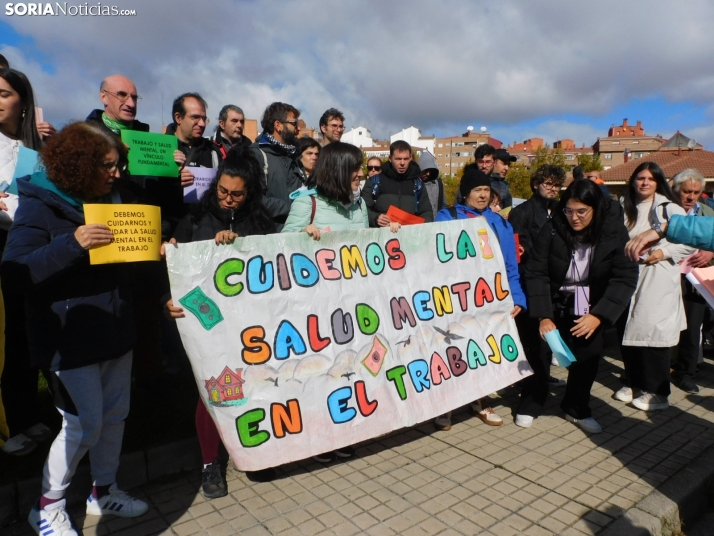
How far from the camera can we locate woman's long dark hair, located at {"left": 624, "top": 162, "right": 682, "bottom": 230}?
4625mm

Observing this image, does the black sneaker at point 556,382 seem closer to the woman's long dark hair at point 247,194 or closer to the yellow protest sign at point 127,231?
the woman's long dark hair at point 247,194

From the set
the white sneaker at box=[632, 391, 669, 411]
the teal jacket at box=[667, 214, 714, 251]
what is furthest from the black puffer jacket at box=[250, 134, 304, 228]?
the white sneaker at box=[632, 391, 669, 411]

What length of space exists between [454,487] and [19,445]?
2.69 meters

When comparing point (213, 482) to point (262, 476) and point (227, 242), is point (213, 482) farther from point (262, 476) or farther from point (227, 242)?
point (227, 242)

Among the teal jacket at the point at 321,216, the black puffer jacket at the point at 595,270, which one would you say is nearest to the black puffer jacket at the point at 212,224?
the teal jacket at the point at 321,216

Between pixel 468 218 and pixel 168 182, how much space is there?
233 cm

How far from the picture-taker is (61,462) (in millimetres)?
2578

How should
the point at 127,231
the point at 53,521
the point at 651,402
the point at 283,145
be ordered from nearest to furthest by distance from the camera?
the point at 127,231 < the point at 53,521 < the point at 283,145 < the point at 651,402

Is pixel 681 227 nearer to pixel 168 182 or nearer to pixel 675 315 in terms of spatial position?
pixel 675 315

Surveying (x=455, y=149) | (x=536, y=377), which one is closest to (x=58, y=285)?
(x=536, y=377)

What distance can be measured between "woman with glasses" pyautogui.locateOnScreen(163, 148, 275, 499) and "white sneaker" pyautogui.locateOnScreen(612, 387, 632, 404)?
3402mm

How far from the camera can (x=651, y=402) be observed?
4.70 metres

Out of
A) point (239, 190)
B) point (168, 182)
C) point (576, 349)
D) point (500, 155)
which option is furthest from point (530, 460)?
point (500, 155)

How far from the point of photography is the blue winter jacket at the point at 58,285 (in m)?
2.32
